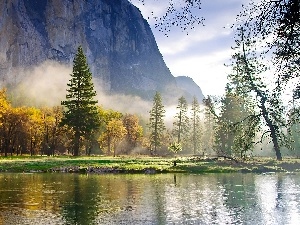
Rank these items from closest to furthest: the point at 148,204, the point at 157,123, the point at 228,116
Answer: the point at 148,204 → the point at 228,116 → the point at 157,123

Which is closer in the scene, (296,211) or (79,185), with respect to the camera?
(296,211)

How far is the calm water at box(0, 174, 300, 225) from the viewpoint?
16281 mm

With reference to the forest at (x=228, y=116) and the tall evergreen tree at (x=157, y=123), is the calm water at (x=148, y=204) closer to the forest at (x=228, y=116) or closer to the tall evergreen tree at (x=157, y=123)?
the forest at (x=228, y=116)

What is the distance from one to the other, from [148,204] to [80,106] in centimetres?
5707

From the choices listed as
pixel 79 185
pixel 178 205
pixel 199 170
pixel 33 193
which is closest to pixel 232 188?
pixel 178 205

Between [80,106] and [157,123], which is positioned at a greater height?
[80,106]

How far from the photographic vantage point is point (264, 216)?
56.3ft

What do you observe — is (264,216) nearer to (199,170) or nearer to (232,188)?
(232,188)

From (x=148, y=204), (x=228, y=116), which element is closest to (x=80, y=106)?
(x=228, y=116)

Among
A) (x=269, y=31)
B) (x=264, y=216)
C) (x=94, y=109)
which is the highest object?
(x=94, y=109)

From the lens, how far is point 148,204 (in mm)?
20094

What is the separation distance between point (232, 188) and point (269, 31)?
21999mm

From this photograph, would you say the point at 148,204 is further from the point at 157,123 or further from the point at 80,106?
the point at 157,123

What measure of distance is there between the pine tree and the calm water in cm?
4517
